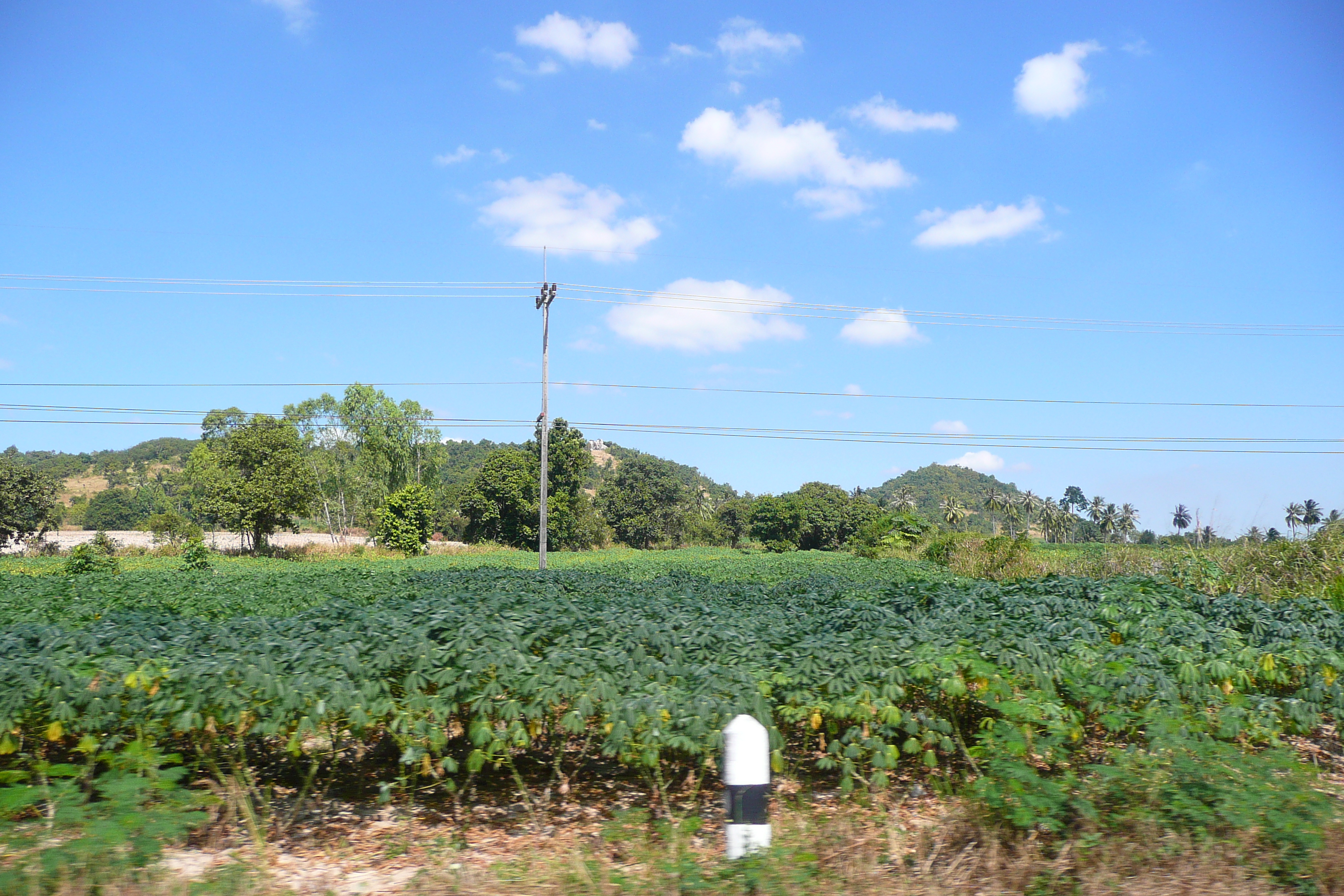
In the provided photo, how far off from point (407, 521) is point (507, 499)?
517 inches

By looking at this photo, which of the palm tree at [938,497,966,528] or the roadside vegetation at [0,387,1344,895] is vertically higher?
the palm tree at [938,497,966,528]

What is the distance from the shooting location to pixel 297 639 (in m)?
4.62

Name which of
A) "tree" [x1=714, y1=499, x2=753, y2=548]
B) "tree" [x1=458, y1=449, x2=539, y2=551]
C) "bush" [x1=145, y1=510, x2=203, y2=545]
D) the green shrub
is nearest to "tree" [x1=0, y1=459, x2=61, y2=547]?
"bush" [x1=145, y1=510, x2=203, y2=545]

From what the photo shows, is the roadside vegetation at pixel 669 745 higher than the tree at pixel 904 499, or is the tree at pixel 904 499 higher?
the tree at pixel 904 499

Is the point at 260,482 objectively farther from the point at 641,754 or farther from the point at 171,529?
the point at 641,754

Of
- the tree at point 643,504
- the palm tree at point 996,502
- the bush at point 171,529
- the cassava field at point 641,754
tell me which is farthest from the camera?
the palm tree at point 996,502

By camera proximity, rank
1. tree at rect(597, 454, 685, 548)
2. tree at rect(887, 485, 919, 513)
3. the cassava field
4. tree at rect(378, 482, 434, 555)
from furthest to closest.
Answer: tree at rect(887, 485, 919, 513)
tree at rect(597, 454, 685, 548)
tree at rect(378, 482, 434, 555)
the cassava field

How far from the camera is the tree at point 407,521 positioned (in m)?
49.3

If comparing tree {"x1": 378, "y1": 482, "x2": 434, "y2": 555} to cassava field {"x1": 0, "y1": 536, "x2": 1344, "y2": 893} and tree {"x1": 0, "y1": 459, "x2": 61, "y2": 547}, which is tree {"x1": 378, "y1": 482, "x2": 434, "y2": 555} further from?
cassava field {"x1": 0, "y1": 536, "x2": 1344, "y2": 893}

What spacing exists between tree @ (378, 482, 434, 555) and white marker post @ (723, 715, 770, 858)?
160ft

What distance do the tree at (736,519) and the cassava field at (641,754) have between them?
3085 inches

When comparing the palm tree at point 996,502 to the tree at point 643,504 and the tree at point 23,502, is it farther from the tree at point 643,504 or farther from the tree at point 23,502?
the tree at point 23,502

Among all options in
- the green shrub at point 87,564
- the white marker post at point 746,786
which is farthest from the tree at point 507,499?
the white marker post at point 746,786

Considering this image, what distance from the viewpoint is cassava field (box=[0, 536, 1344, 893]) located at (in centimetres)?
346
